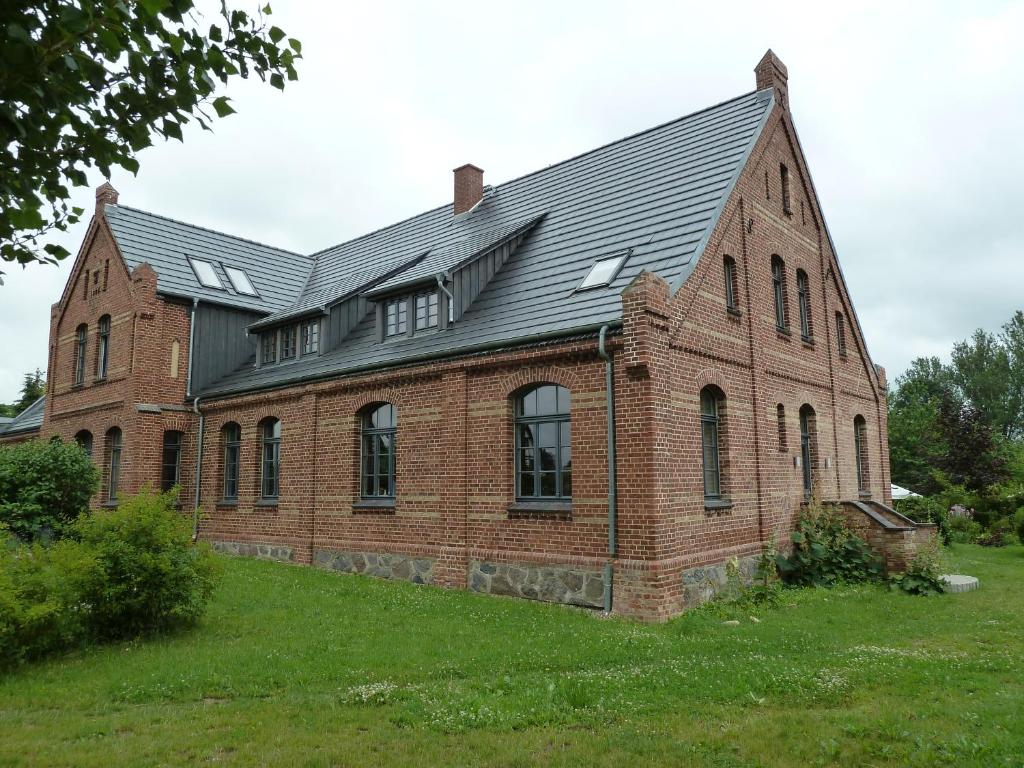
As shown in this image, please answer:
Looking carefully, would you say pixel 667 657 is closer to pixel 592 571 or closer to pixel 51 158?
pixel 592 571

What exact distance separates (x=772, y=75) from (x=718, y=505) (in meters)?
9.73

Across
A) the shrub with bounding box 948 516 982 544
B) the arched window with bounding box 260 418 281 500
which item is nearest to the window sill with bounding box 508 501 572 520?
the arched window with bounding box 260 418 281 500

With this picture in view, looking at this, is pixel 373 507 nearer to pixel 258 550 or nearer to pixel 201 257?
pixel 258 550

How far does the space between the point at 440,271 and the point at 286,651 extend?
8172mm

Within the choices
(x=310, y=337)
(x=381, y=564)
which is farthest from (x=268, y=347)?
(x=381, y=564)

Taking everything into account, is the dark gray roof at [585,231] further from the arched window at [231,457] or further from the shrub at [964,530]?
the shrub at [964,530]

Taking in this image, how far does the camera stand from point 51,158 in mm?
4746

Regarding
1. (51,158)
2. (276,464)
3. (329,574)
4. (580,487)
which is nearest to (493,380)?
(580,487)

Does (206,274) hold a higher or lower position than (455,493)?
higher

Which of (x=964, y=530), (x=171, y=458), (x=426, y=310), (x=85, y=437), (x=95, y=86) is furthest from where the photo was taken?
(x=964, y=530)

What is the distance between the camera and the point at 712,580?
1184cm

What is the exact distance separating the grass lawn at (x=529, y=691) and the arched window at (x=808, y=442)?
472 cm

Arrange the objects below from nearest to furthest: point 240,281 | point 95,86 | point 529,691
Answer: point 95,86, point 529,691, point 240,281

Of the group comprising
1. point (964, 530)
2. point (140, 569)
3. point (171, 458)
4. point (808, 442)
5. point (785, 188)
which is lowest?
point (964, 530)
